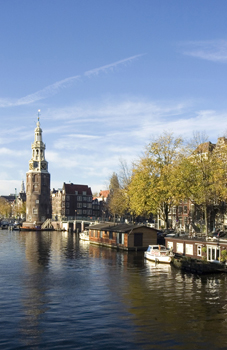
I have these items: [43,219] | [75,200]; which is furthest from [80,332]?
[75,200]

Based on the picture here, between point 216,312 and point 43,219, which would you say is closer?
point 216,312

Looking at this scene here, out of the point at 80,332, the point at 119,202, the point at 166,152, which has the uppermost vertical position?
the point at 166,152

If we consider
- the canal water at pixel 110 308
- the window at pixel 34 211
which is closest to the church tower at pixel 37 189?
the window at pixel 34 211

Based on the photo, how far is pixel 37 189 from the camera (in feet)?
507

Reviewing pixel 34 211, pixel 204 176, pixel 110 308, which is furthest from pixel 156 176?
pixel 34 211

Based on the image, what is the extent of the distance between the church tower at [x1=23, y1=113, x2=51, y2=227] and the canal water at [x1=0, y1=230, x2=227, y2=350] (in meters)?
105

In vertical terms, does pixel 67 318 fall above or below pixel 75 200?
below

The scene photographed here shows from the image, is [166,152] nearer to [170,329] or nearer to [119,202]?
[119,202]

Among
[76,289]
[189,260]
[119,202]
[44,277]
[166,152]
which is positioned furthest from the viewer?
[119,202]

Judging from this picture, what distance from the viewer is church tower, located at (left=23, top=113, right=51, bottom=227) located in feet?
500

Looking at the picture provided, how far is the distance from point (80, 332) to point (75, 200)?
14667 cm

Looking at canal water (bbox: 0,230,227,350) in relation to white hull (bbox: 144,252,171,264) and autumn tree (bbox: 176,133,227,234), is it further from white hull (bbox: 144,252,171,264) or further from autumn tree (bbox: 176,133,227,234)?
autumn tree (bbox: 176,133,227,234)

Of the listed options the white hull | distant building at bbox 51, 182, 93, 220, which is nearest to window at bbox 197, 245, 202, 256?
the white hull

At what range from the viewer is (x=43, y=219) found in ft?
501
